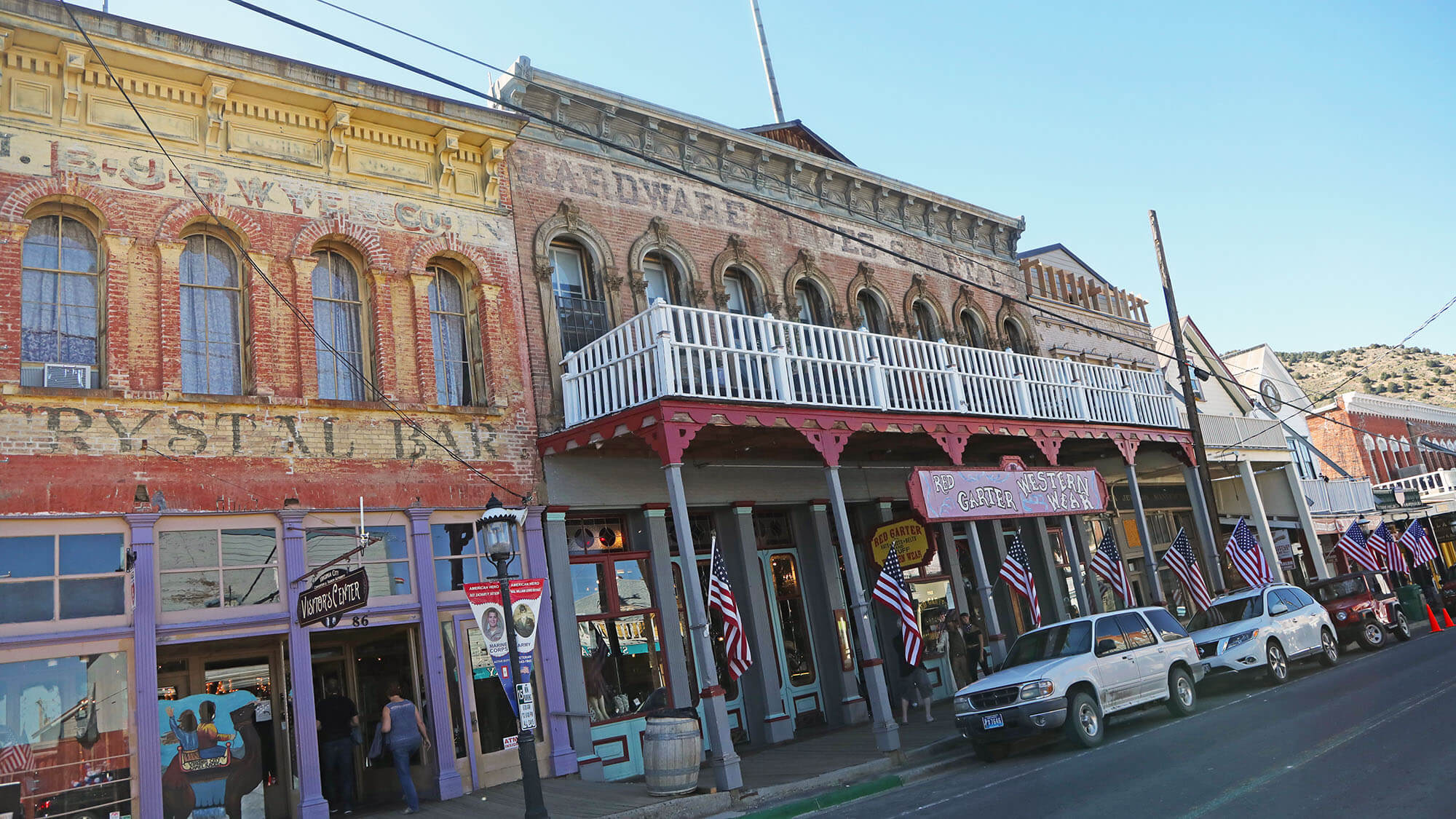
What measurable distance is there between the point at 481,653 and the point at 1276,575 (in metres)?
22.1

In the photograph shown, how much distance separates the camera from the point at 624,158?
1748 centimetres

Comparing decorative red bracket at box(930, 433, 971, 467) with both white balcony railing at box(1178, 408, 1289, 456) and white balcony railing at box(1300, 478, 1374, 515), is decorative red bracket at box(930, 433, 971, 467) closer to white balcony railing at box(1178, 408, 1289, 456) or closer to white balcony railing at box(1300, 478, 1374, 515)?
white balcony railing at box(1178, 408, 1289, 456)

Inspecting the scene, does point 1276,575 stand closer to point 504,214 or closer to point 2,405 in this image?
point 504,214

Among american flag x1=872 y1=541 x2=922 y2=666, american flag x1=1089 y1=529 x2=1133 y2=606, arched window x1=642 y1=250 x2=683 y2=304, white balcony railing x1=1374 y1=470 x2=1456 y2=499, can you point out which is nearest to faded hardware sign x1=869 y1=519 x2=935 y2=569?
american flag x1=872 y1=541 x2=922 y2=666

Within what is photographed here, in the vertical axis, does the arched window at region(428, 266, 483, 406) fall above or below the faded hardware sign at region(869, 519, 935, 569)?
above

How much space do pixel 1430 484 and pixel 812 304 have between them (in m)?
35.0

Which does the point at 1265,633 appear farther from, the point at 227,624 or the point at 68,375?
the point at 68,375

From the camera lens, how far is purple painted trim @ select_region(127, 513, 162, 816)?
10.2m

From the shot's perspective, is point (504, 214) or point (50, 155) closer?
point (50, 155)

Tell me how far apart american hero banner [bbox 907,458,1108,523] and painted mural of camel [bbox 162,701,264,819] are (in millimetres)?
9191

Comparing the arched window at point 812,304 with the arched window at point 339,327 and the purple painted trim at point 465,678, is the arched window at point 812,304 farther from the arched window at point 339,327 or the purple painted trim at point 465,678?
the purple painted trim at point 465,678

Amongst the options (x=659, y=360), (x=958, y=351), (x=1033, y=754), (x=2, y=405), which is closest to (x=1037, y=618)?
(x=958, y=351)

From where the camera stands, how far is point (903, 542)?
17734 millimetres

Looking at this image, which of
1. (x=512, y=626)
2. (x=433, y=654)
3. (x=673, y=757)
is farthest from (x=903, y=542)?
(x=512, y=626)
